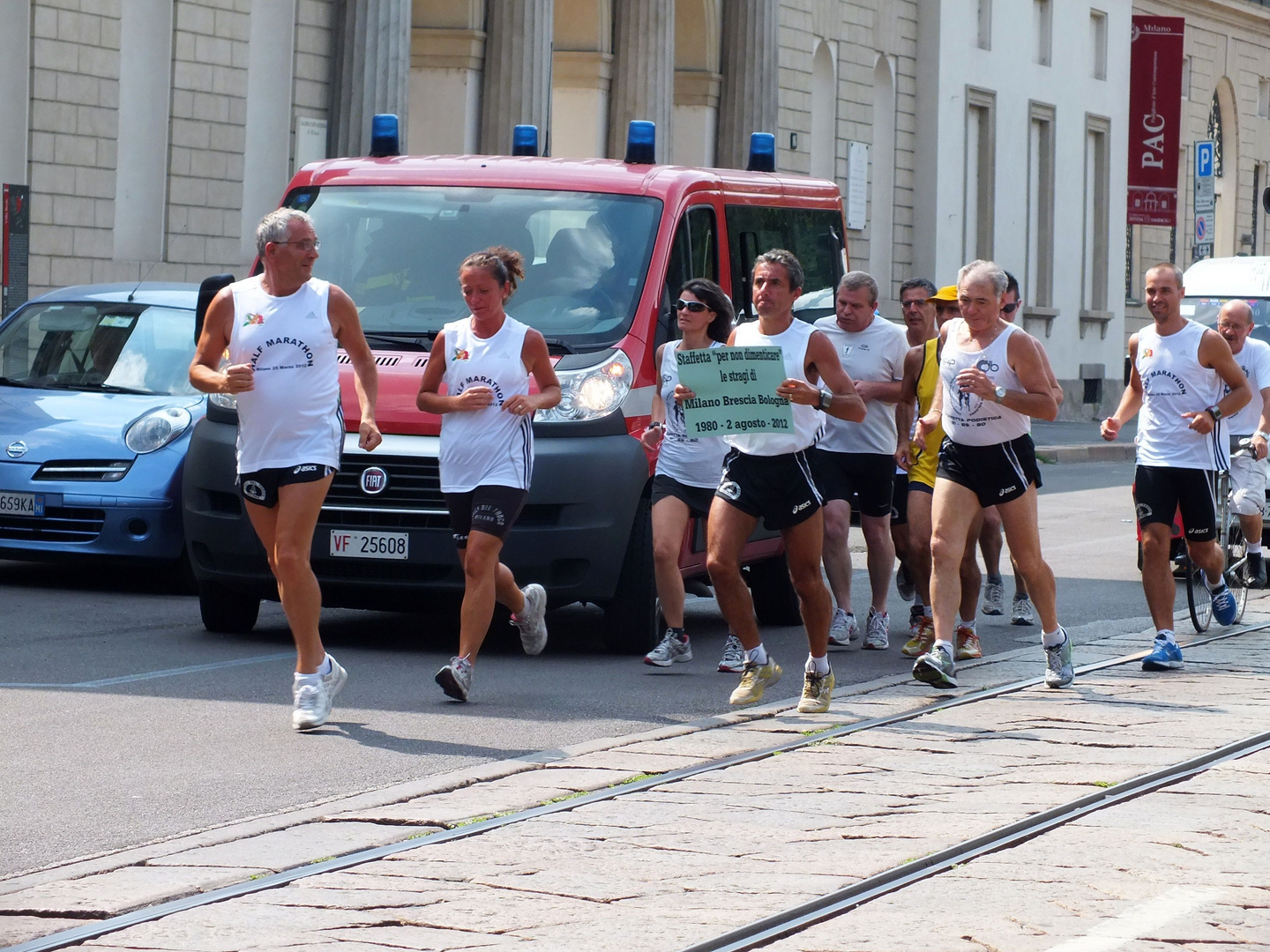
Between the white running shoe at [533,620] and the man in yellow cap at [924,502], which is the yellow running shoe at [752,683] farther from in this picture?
the man in yellow cap at [924,502]

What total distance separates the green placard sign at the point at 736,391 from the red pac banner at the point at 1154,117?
33927 mm

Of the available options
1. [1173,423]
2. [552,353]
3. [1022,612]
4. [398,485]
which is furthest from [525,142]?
[1173,423]

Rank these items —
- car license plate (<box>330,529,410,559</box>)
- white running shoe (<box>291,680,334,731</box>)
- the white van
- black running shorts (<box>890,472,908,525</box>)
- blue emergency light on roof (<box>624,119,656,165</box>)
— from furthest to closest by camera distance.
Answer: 1. the white van
2. blue emergency light on roof (<box>624,119,656,165</box>)
3. black running shorts (<box>890,472,908,525</box>)
4. car license plate (<box>330,529,410,559</box>)
5. white running shoe (<box>291,680,334,731</box>)

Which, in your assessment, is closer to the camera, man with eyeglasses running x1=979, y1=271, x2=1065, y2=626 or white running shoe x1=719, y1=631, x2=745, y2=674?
white running shoe x1=719, y1=631, x2=745, y2=674

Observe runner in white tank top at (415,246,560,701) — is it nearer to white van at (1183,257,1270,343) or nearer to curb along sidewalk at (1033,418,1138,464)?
white van at (1183,257,1270,343)

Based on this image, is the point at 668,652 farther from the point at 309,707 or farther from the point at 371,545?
the point at 309,707

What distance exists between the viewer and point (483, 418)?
337 inches

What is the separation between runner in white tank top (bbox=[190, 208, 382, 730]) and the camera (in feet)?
25.8

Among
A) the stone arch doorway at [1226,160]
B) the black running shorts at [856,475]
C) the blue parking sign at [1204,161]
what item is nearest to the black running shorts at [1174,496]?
the black running shorts at [856,475]

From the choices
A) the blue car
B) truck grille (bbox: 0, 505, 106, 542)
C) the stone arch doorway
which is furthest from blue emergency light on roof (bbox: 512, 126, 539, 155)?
the stone arch doorway

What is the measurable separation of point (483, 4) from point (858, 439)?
18.3m

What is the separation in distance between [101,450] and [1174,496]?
539 centimetres

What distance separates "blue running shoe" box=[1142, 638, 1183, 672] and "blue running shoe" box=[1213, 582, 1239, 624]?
1578mm

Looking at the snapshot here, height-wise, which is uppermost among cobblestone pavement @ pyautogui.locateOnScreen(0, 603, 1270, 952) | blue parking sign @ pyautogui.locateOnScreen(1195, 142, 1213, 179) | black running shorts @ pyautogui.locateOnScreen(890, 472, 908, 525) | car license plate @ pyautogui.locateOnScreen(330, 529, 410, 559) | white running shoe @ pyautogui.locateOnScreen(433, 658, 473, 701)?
blue parking sign @ pyautogui.locateOnScreen(1195, 142, 1213, 179)
